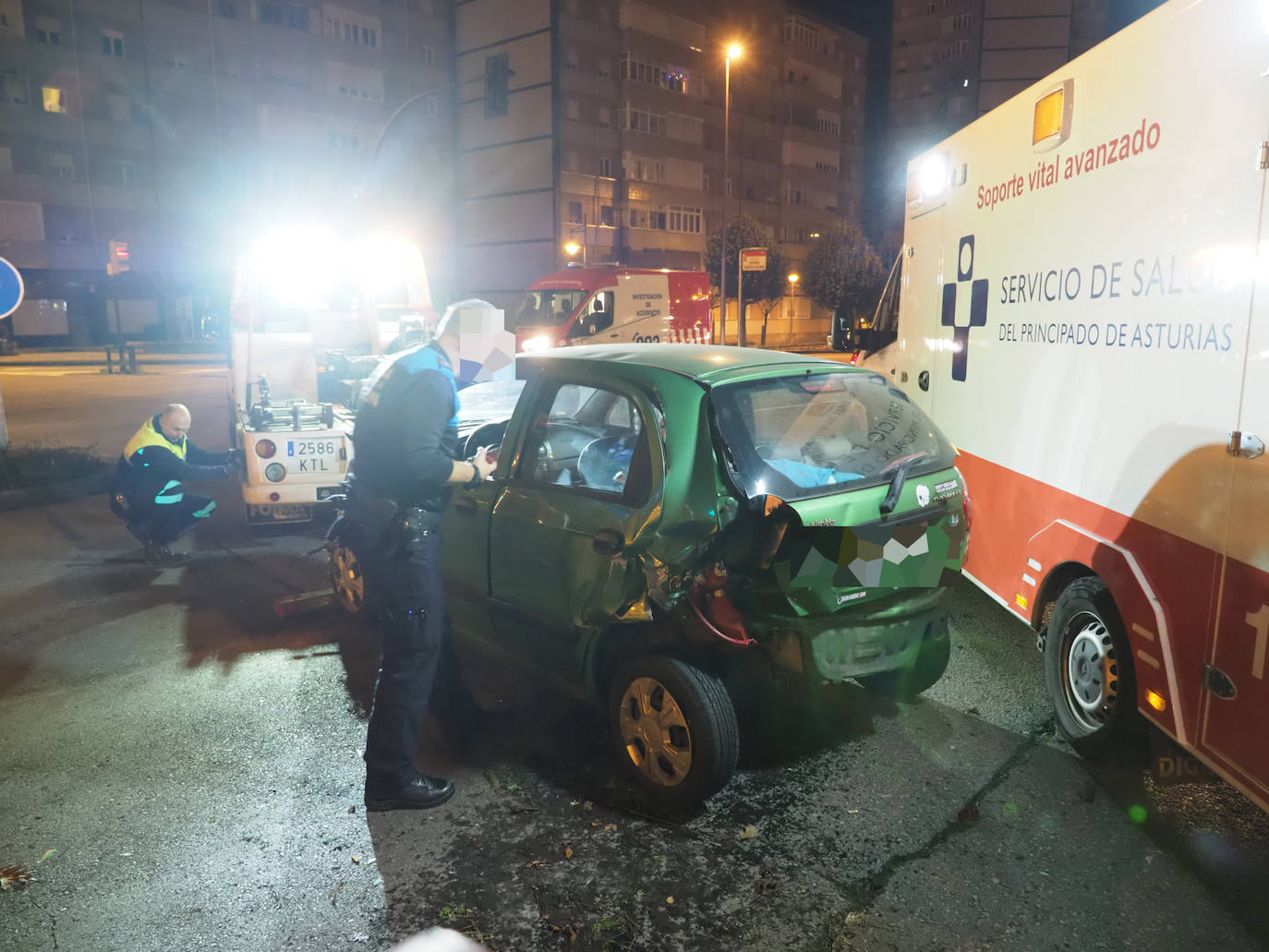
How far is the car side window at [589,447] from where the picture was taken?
142 inches

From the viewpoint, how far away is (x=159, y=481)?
699cm

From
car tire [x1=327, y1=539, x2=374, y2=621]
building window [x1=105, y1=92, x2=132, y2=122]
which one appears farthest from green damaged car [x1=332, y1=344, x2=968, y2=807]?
building window [x1=105, y1=92, x2=132, y2=122]

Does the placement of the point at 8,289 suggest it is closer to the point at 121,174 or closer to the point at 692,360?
the point at 692,360

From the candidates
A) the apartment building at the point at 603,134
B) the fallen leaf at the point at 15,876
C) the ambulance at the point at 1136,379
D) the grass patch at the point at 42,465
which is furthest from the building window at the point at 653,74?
the fallen leaf at the point at 15,876

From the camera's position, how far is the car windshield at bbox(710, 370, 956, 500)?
352 cm

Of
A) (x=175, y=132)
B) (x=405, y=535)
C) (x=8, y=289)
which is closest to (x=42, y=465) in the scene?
(x=8, y=289)

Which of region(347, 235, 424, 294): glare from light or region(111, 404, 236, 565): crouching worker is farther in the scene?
region(347, 235, 424, 294): glare from light

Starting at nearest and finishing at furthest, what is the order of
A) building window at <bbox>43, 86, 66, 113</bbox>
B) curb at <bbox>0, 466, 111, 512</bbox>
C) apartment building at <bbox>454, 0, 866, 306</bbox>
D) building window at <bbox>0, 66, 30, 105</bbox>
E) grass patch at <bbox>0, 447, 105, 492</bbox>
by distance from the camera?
curb at <bbox>0, 466, 111, 512</bbox> → grass patch at <bbox>0, 447, 105, 492</bbox> → building window at <bbox>0, 66, 30, 105</bbox> → building window at <bbox>43, 86, 66, 113</bbox> → apartment building at <bbox>454, 0, 866, 306</bbox>

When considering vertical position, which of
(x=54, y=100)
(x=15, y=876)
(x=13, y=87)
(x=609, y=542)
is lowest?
(x=15, y=876)

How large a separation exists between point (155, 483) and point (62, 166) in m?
40.7

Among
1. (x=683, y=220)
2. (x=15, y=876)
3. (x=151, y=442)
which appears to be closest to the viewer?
(x=15, y=876)

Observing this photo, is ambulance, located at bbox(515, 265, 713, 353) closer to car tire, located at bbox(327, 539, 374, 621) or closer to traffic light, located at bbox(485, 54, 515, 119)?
traffic light, located at bbox(485, 54, 515, 119)

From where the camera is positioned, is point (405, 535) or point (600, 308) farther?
point (600, 308)

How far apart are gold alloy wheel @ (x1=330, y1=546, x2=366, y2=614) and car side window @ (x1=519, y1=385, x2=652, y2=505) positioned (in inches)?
77.1
